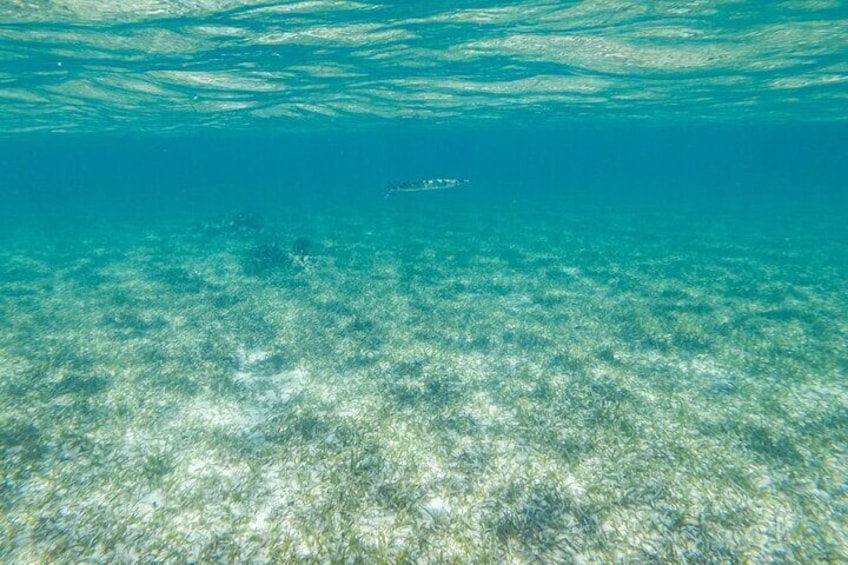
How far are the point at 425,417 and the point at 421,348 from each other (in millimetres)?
4176

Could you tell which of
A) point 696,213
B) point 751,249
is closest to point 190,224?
point 751,249

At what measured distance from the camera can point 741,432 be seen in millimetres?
10875

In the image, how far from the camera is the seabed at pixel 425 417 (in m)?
8.13

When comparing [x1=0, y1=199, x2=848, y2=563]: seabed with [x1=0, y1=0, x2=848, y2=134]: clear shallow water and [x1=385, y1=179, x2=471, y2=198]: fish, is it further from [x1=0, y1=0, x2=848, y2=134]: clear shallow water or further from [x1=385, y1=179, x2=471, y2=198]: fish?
[x1=0, y1=0, x2=848, y2=134]: clear shallow water

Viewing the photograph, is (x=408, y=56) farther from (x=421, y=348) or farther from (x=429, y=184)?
(x=421, y=348)

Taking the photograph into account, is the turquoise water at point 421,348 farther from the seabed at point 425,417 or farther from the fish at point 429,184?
the fish at point 429,184

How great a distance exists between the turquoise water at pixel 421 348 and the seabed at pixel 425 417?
0.27ft

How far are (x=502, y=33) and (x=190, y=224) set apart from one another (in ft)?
119

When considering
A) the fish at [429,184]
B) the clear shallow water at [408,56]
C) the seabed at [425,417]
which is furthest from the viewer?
the fish at [429,184]

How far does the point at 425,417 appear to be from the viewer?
11.6 m

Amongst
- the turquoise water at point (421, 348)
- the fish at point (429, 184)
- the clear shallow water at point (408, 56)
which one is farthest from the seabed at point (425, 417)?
the clear shallow water at point (408, 56)

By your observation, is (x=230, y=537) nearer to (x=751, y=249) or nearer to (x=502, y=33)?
(x=502, y=33)

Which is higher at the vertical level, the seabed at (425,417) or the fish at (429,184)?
the fish at (429,184)

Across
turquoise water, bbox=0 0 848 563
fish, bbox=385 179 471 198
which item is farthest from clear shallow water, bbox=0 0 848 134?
fish, bbox=385 179 471 198
